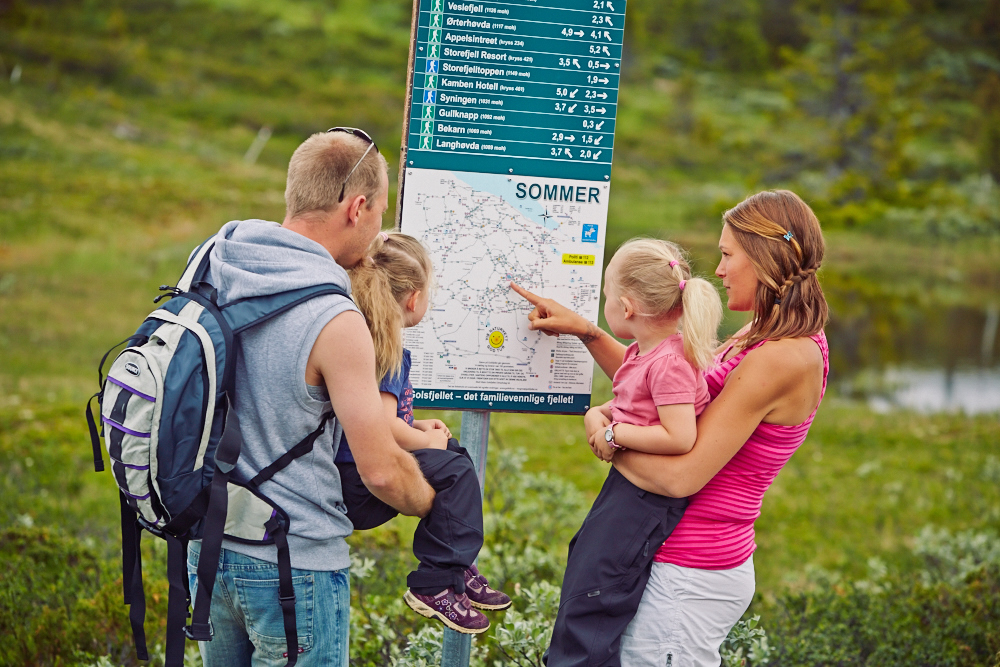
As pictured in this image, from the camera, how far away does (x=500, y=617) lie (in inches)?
165

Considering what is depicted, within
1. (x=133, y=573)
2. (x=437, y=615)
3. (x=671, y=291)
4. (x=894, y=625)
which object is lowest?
(x=894, y=625)

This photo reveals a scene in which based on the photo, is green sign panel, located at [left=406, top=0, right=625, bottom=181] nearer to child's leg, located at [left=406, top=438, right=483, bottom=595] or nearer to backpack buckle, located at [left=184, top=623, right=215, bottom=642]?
child's leg, located at [left=406, top=438, right=483, bottom=595]

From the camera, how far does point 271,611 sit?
207cm

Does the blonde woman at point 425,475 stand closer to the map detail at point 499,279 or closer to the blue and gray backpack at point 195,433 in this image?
the blue and gray backpack at point 195,433

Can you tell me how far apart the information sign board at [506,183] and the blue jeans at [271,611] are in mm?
964

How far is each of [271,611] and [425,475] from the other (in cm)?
53

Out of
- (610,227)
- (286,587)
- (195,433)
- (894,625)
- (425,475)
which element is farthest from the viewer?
(610,227)

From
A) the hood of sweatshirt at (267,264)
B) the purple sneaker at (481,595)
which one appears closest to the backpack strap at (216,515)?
the hood of sweatshirt at (267,264)

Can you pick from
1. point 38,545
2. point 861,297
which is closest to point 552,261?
point 38,545

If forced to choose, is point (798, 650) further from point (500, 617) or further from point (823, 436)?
point (823, 436)

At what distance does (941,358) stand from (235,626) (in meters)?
18.9

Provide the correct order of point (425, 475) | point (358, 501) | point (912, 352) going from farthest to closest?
point (912, 352), point (425, 475), point (358, 501)

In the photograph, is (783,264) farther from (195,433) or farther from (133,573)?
(133,573)

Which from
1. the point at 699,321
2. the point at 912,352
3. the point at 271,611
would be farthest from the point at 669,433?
the point at 912,352
